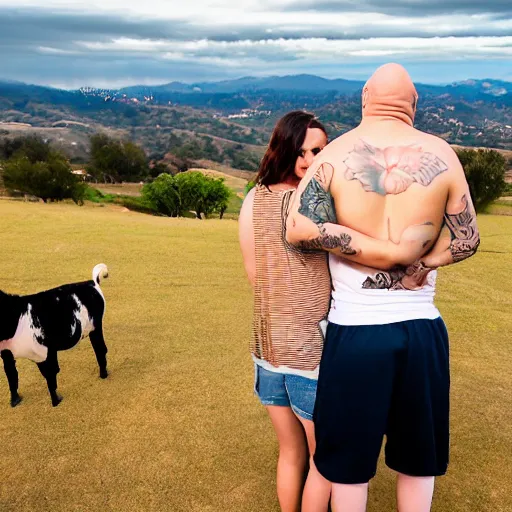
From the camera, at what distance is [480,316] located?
6949 mm

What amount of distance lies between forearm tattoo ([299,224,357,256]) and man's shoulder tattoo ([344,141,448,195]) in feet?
0.70

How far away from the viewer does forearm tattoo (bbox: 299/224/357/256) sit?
2064mm

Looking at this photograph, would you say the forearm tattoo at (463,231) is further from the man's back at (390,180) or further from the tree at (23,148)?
the tree at (23,148)

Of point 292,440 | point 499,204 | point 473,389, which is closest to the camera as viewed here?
point 292,440

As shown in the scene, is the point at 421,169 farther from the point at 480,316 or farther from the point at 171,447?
the point at 480,316

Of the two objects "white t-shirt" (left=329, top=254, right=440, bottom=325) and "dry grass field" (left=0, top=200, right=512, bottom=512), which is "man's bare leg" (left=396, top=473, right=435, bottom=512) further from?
"dry grass field" (left=0, top=200, right=512, bottom=512)

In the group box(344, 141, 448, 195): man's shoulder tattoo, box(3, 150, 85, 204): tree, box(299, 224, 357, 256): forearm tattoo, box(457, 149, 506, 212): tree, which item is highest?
box(344, 141, 448, 195): man's shoulder tattoo

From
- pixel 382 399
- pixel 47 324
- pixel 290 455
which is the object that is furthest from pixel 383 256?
pixel 47 324

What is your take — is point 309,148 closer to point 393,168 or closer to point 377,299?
point 393,168

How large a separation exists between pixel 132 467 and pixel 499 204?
18.3 m

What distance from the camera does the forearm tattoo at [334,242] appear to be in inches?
81.3

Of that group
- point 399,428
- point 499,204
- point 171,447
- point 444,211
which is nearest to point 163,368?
point 171,447

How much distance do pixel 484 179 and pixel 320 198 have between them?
17.8 meters

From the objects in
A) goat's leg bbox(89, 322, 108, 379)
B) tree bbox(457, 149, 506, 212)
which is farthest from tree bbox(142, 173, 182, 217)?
goat's leg bbox(89, 322, 108, 379)
